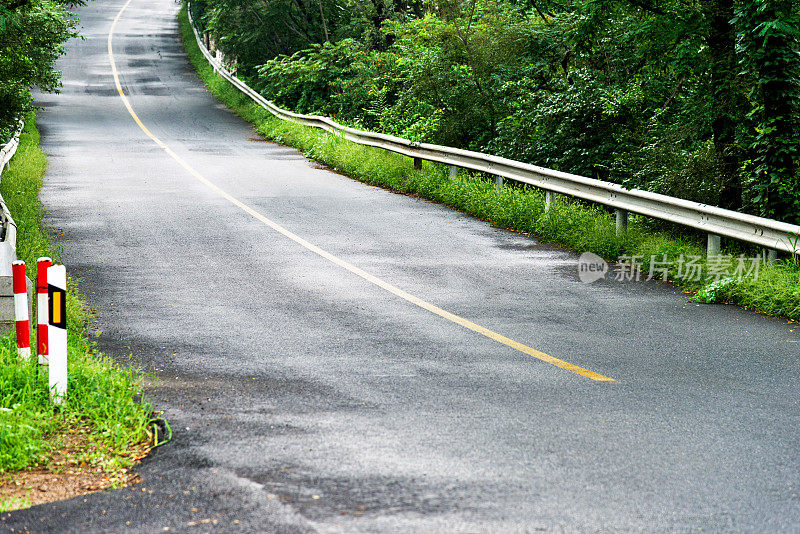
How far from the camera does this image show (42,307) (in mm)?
6414

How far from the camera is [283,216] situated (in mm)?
15484

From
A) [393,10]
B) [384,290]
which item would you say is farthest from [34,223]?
[393,10]

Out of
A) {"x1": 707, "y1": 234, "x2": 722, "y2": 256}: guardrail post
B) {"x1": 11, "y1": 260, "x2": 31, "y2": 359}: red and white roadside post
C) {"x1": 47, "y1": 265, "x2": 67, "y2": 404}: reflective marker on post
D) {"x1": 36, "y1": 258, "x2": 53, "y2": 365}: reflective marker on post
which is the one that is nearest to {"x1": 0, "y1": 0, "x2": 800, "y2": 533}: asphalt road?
{"x1": 47, "y1": 265, "x2": 67, "y2": 404}: reflective marker on post

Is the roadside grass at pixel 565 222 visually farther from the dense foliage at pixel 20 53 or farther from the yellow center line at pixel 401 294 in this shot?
the dense foliage at pixel 20 53

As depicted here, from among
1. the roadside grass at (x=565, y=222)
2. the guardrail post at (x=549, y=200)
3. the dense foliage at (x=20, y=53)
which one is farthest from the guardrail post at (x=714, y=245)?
the dense foliage at (x=20, y=53)

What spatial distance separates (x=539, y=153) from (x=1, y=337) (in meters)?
13.0

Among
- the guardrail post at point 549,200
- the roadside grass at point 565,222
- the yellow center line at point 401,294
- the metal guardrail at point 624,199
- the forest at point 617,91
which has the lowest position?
the yellow center line at point 401,294

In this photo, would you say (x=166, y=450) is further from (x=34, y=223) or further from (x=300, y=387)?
(x=34, y=223)

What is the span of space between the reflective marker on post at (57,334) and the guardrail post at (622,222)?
8569 millimetres

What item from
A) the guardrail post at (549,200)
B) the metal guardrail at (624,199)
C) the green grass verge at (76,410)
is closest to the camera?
the green grass verge at (76,410)

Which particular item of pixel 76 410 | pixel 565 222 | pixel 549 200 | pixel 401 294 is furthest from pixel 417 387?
pixel 549 200

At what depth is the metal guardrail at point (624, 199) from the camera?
34.3 feet

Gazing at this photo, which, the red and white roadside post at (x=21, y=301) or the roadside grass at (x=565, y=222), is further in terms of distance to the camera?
the roadside grass at (x=565, y=222)

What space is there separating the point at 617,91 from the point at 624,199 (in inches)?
198
